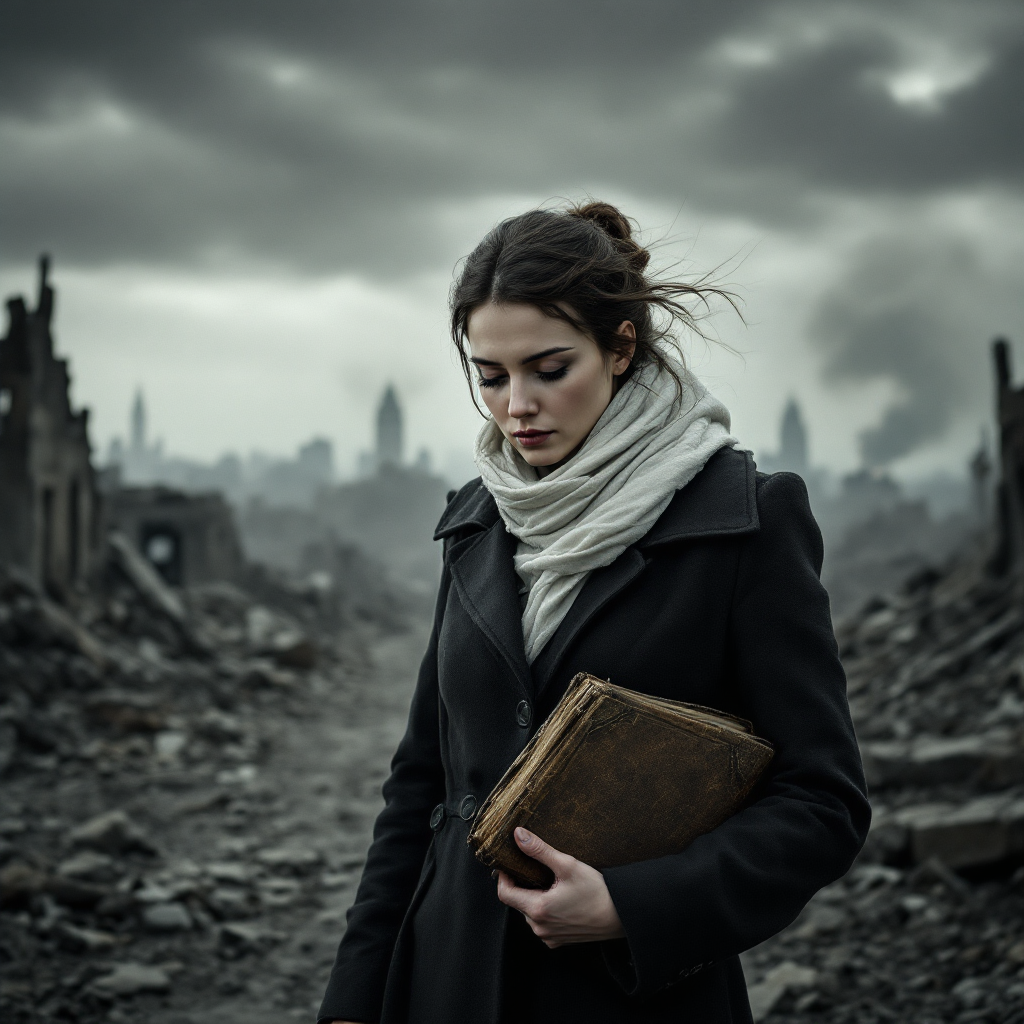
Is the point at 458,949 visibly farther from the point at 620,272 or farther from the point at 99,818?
the point at 99,818

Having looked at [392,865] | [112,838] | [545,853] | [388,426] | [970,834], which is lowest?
[112,838]

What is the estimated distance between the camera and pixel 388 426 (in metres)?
119

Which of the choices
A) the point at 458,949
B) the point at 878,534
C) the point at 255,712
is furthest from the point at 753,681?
the point at 878,534

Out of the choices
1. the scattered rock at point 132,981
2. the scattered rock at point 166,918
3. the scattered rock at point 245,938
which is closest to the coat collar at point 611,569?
the scattered rock at point 132,981

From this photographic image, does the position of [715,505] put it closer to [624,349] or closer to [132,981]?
[624,349]

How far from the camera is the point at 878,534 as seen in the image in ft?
158

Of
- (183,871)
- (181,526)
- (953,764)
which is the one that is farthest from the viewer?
(181,526)

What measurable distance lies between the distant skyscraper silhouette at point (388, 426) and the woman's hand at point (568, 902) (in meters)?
117

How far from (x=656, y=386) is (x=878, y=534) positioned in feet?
163

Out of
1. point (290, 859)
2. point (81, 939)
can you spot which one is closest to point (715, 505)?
point (81, 939)

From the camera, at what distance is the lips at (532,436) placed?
1678mm

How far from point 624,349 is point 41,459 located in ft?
49.7

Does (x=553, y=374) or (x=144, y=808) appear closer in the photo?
(x=553, y=374)

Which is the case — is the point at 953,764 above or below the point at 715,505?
below
